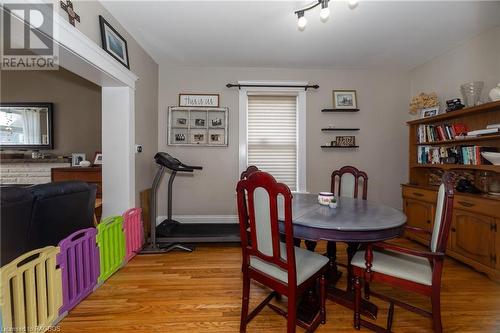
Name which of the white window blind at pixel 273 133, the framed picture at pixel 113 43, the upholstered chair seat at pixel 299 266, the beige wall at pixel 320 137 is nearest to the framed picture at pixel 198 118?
the beige wall at pixel 320 137

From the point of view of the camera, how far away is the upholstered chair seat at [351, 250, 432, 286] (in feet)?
4.51

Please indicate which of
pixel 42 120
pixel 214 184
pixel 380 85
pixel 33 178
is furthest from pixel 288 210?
pixel 42 120

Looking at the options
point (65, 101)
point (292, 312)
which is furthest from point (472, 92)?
point (65, 101)

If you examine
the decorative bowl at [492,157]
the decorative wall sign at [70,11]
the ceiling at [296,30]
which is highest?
the ceiling at [296,30]

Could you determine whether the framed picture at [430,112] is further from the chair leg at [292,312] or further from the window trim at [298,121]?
the chair leg at [292,312]

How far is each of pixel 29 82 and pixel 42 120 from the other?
67 centimetres

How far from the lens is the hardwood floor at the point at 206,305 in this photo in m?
1.58

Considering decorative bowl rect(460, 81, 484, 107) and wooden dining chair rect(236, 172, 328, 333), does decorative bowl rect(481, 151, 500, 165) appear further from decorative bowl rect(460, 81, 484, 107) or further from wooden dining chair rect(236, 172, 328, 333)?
wooden dining chair rect(236, 172, 328, 333)

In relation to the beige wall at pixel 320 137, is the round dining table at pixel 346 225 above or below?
below

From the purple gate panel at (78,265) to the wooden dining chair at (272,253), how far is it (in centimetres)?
130

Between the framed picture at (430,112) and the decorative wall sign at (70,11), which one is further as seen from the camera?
the framed picture at (430,112)

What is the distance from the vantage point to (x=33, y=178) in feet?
11.3

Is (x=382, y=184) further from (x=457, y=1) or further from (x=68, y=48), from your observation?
(x=68, y=48)

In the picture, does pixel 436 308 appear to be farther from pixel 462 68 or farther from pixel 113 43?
pixel 113 43
